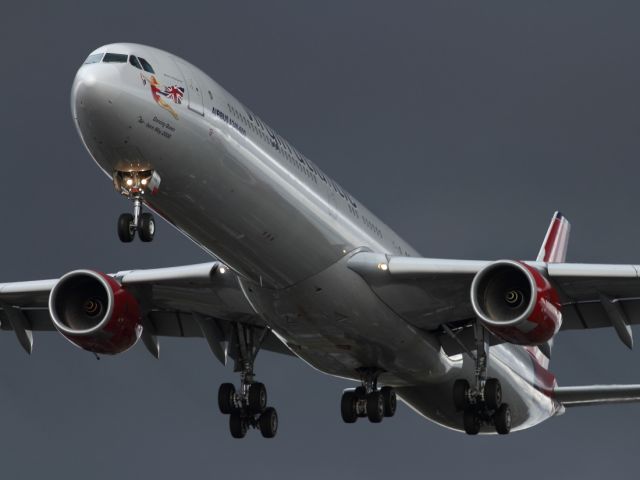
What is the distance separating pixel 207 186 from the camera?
2825 cm

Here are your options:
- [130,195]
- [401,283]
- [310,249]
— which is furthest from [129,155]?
[401,283]

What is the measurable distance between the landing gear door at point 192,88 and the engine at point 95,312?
22.9 feet

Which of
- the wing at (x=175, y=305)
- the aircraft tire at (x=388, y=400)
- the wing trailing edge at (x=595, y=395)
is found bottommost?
the aircraft tire at (x=388, y=400)

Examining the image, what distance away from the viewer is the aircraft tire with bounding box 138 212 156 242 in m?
27.8

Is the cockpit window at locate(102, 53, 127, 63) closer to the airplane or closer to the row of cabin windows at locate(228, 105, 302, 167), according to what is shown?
the airplane

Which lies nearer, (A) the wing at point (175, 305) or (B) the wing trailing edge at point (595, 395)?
(A) the wing at point (175, 305)

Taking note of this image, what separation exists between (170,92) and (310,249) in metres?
4.78

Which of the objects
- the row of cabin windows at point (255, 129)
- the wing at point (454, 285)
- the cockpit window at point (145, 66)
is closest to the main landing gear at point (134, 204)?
the cockpit window at point (145, 66)

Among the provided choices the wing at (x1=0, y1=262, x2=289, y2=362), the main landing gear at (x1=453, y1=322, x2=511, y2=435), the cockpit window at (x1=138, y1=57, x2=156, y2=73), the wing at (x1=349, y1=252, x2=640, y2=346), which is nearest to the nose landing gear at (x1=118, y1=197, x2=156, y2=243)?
the cockpit window at (x1=138, y1=57, x2=156, y2=73)

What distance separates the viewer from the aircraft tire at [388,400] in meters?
35.7

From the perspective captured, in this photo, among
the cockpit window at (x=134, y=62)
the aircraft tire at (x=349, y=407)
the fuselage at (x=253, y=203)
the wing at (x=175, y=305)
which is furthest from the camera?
the aircraft tire at (x=349, y=407)

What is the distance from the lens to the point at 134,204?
91.4 feet

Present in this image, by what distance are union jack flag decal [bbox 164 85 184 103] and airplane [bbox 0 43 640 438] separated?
0.04m

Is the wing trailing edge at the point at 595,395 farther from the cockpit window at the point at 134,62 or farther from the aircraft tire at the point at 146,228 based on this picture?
the cockpit window at the point at 134,62
